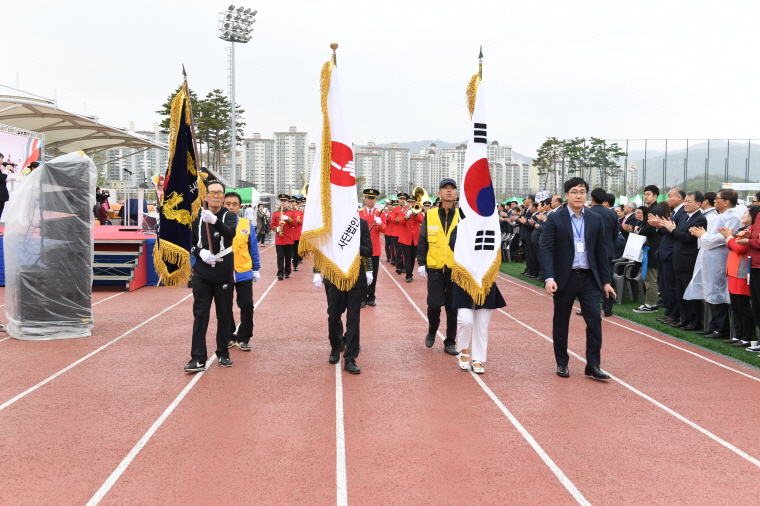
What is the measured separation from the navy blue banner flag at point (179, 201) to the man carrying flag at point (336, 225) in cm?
129

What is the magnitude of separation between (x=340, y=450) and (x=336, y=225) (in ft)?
9.68

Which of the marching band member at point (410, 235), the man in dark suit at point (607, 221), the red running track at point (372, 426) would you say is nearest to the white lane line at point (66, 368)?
the red running track at point (372, 426)

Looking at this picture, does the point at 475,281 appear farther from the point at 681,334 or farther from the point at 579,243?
the point at 681,334

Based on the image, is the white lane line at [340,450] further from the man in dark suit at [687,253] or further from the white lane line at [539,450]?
the man in dark suit at [687,253]

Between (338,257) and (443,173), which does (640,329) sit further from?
(443,173)

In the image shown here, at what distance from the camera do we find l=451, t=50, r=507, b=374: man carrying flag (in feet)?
21.6

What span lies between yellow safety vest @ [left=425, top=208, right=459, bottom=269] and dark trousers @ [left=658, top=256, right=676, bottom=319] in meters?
4.32

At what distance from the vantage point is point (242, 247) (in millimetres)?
7395

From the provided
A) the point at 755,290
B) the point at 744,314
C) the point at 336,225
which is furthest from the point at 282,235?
the point at 755,290

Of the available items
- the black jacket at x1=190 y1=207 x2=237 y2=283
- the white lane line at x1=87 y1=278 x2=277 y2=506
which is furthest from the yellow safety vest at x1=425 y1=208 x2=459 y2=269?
the white lane line at x1=87 y1=278 x2=277 y2=506

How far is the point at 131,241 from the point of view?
12.4 m

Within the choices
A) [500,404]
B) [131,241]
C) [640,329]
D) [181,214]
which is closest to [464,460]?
[500,404]

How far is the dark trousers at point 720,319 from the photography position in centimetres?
848

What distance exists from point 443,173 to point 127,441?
375 feet
